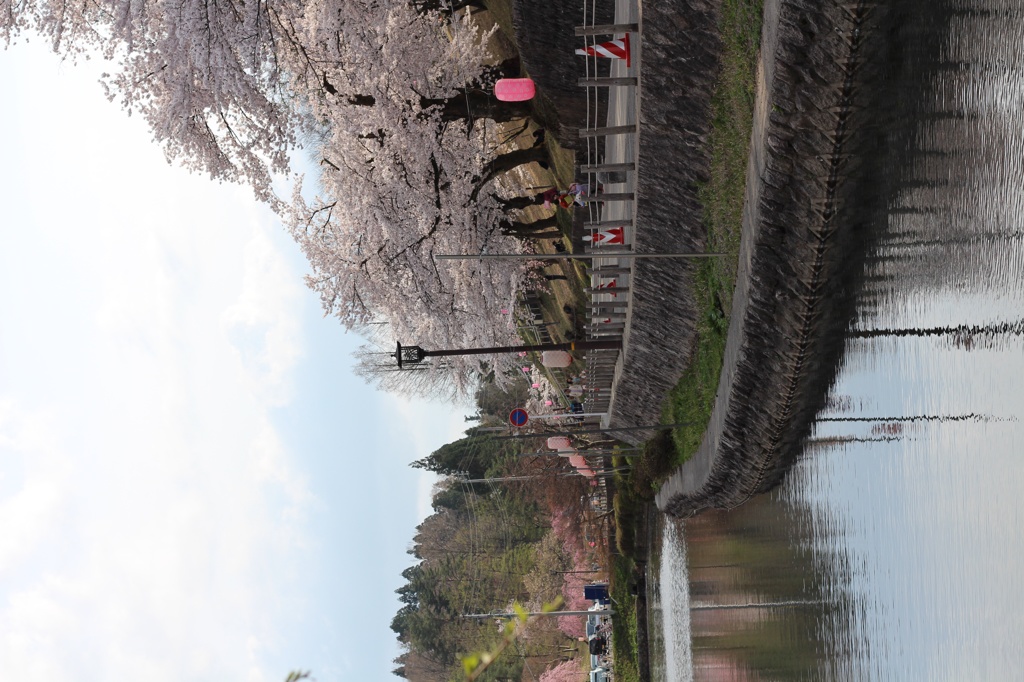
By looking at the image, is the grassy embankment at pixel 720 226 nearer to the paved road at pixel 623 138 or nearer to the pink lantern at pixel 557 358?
the paved road at pixel 623 138

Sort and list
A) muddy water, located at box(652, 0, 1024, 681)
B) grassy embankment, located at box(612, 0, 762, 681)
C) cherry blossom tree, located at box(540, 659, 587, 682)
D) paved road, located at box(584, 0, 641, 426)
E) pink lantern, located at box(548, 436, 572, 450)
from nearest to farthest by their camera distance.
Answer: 1. muddy water, located at box(652, 0, 1024, 681)
2. grassy embankment, located at box(612, 0, 762, 681)
3. paved road, located at box(584, 0, 641, 426)
4. pink lantern, located at box(548, 436, 572, 450)
5. cherry blossom tree, located at box(540, 659, 587, 682)

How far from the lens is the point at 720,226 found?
1177 cm

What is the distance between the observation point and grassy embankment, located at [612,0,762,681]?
10211 mm

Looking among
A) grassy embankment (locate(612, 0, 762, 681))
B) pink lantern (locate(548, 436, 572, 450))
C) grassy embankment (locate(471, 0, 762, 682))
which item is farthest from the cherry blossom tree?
grassy embankment (locate(612, 0, 762, 681))

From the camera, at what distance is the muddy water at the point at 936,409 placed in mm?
6887

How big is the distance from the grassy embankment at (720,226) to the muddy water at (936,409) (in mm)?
2045

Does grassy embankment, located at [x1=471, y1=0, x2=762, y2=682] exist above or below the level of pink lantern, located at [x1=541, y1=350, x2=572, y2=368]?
below

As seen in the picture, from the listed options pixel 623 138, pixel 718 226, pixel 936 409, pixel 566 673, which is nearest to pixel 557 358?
pixel 623 138

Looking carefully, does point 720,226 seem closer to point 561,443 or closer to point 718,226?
point 718,226

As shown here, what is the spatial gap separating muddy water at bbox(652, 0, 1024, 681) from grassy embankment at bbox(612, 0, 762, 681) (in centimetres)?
205

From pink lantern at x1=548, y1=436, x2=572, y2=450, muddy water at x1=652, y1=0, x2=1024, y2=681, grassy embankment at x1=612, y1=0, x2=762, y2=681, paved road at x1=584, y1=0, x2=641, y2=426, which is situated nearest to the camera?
muddy water at x1=652, y1=0, x2=1024, y2=681

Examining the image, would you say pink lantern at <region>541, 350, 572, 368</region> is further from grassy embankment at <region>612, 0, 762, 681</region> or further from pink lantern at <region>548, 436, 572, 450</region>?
grassy embankment at <region>612, 0, 762, 681</region>

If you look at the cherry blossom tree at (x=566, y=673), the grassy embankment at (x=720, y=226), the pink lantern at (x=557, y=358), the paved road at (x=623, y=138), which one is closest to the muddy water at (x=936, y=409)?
the grassy embankment at (x=720, y=226)

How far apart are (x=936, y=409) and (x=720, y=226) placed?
14.3 feet
